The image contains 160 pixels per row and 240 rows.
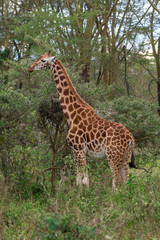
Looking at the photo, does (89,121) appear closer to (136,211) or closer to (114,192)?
(114,192)

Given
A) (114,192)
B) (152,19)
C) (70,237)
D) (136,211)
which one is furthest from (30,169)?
(152,19)

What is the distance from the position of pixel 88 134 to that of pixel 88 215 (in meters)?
2.02

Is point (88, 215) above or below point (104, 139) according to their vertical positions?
below

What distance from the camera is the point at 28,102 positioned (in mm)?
6840

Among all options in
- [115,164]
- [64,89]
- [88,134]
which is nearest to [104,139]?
[88,134]

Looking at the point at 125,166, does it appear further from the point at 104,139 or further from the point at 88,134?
the point at 88,134

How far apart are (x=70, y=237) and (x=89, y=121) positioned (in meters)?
2.99

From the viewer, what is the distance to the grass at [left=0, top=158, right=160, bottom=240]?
3.89 metres

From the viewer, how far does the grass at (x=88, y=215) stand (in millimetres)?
3891

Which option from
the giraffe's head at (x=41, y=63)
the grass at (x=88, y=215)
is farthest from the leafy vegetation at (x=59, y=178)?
the giraffe's head at (x=41, y=63)

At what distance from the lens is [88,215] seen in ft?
15.4

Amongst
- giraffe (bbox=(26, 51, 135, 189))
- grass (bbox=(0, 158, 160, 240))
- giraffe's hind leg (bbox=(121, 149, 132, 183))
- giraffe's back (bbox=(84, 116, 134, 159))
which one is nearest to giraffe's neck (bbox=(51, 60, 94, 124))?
giraffe (bbox=(26, 51, 135, 189))

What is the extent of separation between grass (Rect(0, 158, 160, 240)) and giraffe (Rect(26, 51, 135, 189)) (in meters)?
0.42

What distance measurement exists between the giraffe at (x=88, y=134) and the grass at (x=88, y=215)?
417mm
